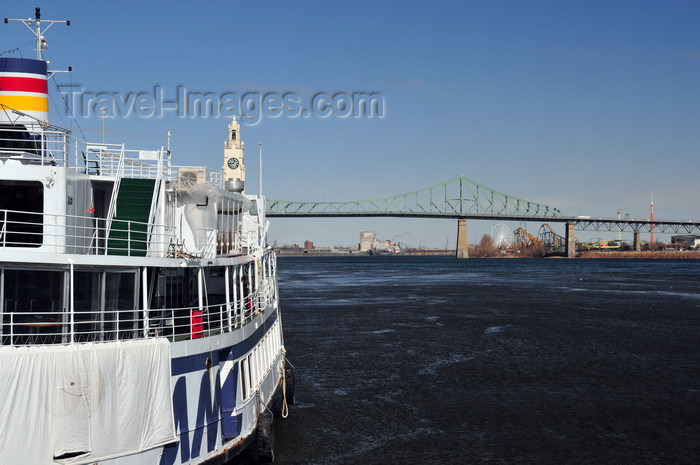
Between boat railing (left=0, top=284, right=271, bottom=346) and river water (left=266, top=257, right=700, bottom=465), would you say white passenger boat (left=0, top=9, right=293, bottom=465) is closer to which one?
boat railing (left=0, top=284, right=271, bottom=346)

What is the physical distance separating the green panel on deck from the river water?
28.6 feet

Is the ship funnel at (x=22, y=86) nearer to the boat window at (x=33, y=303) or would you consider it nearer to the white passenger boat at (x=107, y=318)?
the white passenger boat at (x=107, y=318)

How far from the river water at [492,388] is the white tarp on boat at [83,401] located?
8.53 metres

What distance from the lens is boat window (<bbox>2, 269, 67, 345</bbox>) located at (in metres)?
13.6

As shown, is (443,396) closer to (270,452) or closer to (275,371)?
(275,371)

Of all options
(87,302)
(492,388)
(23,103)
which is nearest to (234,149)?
(492,388)

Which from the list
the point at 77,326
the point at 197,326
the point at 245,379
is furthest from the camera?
the point at 245,379

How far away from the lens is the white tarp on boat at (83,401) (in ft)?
40.0

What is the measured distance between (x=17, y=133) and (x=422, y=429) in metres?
15.7

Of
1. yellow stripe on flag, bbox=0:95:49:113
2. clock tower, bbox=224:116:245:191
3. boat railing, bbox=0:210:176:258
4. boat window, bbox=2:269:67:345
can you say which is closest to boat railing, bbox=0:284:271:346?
A: boat window, bbox=2:269:67:345

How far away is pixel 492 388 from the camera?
31.0 m

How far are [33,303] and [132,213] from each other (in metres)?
3.21

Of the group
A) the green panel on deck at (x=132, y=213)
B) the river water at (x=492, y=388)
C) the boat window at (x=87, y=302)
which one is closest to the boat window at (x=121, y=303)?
the boat window at (x=87, y=302)

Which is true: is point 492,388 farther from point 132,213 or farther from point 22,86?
point 22,86
